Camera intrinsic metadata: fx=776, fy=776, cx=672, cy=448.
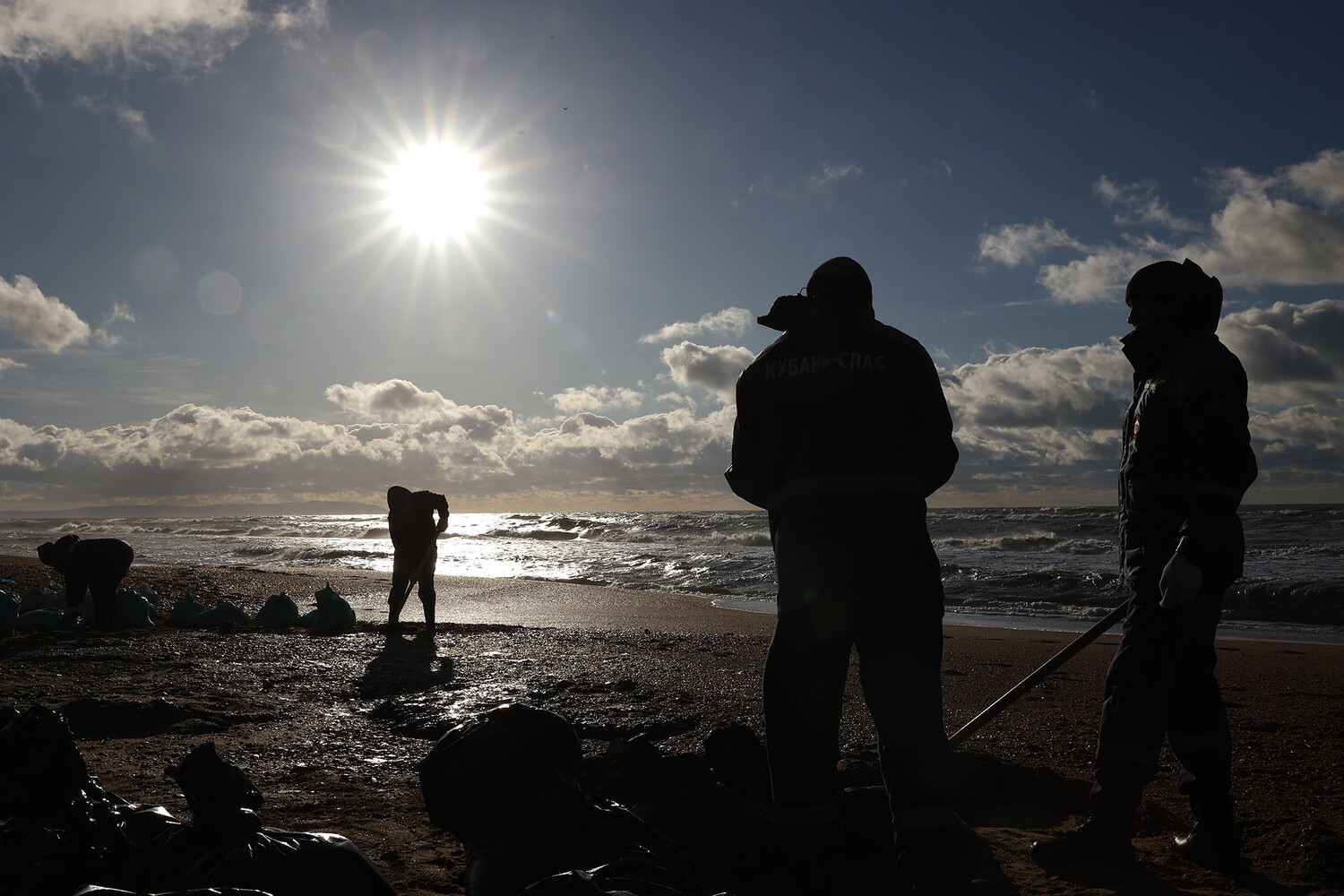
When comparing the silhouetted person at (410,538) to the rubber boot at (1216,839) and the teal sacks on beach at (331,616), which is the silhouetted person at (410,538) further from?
the rubber boot at (1216,839)

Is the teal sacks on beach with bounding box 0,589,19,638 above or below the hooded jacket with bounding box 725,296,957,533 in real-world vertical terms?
below

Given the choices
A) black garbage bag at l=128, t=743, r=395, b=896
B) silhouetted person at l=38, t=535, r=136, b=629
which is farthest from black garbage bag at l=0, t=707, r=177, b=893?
silhouetted person at l=38, t=535, r=136, b=629

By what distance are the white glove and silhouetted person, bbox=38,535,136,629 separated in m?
7.93

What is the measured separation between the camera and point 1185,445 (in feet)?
7.82

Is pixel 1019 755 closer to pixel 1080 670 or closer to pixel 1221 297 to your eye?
pixel 1221 297

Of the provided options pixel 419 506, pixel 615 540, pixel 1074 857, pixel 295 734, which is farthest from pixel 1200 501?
pixel 615 540

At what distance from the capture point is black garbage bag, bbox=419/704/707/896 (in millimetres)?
1828

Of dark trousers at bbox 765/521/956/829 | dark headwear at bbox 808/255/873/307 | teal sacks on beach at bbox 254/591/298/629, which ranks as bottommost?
teal sacks on beach at bbox 254/591/298/629

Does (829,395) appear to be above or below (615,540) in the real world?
above

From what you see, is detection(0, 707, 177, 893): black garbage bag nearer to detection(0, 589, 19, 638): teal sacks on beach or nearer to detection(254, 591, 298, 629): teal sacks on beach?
detection(0, 589, 19, 638): teal sacks on beach

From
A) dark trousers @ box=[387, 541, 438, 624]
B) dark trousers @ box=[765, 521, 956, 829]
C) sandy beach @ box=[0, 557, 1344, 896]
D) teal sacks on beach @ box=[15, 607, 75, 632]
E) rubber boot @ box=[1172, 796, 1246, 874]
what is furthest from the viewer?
dark trousers @ box=[387, 541, 438, 624]

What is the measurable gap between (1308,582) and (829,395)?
14061 millimetres

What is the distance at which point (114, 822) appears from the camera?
1904mm

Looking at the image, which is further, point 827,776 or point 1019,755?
point 1019,755
